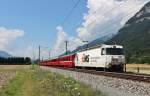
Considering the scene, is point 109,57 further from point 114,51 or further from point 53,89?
point 53,89

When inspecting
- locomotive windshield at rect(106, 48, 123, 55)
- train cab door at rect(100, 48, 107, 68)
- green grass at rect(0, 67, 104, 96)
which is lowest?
green grass at rect(0, 67, 104, 96)

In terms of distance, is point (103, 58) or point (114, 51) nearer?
point (114, 51)

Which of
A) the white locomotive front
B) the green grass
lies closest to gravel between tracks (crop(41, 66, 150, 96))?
the green grass

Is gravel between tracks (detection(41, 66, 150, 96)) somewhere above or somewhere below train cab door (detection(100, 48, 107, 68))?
below

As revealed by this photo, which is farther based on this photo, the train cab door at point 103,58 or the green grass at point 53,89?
the train cab door at point 103,58

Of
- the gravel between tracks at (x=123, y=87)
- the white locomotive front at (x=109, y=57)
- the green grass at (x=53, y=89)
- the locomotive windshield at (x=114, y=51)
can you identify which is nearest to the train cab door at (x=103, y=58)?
the white locomotive front at (x=109, y=57)

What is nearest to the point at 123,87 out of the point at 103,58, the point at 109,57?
the point at 109,57

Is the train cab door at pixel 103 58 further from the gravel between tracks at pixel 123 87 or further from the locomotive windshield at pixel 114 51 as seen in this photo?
the gravel between tracks at pixel 123 87

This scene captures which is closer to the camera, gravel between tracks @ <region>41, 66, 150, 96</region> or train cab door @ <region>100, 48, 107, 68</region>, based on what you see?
gravel between tracks @ <region>41, 66, 150, 96</region>

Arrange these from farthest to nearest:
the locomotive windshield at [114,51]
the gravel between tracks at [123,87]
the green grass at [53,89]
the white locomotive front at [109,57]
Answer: the locomotive windshield at [114,51] → the white locomotive front at [109,57] → the gravel between tracks at [123,87] → the green grass at [53,89]

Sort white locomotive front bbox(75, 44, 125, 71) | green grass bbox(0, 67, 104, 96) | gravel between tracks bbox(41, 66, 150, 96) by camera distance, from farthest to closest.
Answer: white locomotive front bbox(75, 44, 125, 71), gravel between tracks bbox(41, 66, 150, 96), green grass bbox(0, 67, 104, 96)

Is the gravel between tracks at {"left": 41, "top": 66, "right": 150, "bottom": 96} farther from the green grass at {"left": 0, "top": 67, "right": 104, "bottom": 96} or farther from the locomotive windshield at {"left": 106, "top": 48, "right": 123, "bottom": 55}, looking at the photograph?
the locomotive windshield at {"left": 106, "top": 48, "right": 123, "bottom": 55}

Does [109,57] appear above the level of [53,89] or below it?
above

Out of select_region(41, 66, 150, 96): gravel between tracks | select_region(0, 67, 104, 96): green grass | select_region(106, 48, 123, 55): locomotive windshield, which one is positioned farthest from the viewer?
select_region(106, 48, 123, 55): locomotive windshield
